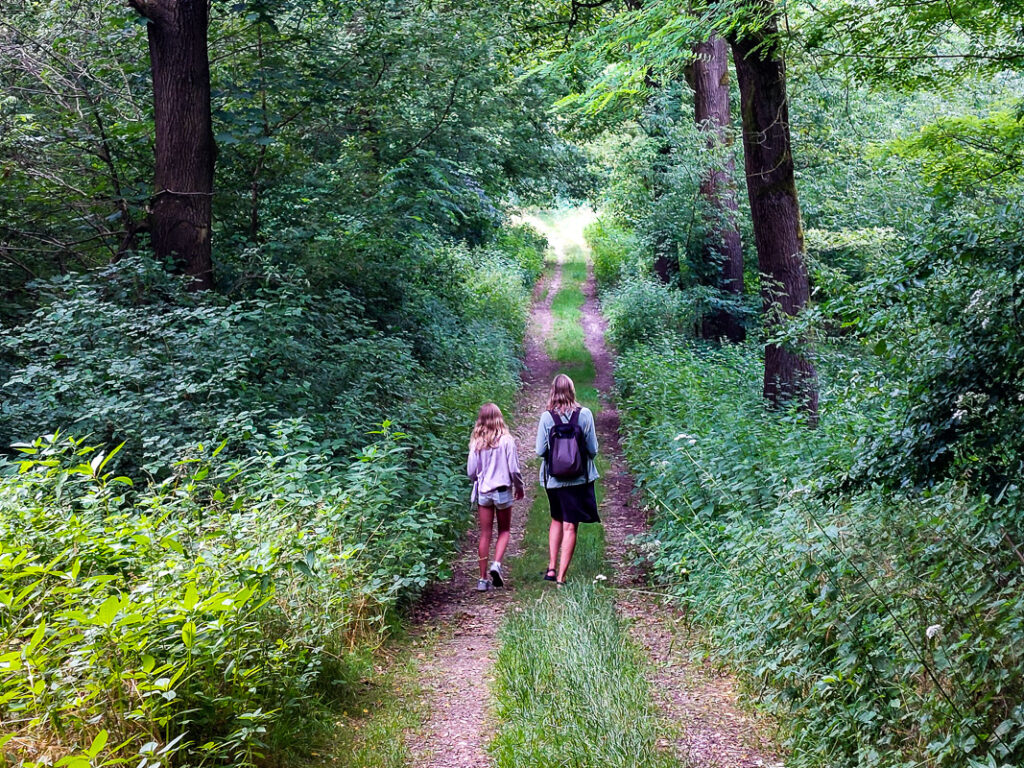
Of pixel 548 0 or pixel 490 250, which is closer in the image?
pixel 548 0

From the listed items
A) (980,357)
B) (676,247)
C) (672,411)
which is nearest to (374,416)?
(672,411)

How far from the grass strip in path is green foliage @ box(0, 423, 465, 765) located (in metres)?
1.09

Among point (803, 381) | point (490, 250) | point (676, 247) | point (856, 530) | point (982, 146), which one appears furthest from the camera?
point (490, 250)

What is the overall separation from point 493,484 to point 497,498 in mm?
150

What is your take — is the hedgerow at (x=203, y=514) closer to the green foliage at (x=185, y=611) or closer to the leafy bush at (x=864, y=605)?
the green foliage at (x=185, y=611)

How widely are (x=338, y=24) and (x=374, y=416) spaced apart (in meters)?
7.30

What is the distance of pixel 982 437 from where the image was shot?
12.0ft

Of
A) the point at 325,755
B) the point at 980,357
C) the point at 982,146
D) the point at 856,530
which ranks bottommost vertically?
the point at 325,755

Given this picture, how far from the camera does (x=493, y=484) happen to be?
314 inches

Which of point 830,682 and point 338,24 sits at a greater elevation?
point 338,24

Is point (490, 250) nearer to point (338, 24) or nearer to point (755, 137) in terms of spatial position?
point (338, 24)

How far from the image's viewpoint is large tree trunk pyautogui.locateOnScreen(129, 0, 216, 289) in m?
9.91

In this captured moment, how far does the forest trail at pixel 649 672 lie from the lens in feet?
14.6

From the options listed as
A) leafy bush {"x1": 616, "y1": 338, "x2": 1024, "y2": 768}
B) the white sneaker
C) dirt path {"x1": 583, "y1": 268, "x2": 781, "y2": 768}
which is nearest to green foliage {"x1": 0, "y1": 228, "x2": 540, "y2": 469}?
the white sneaker
